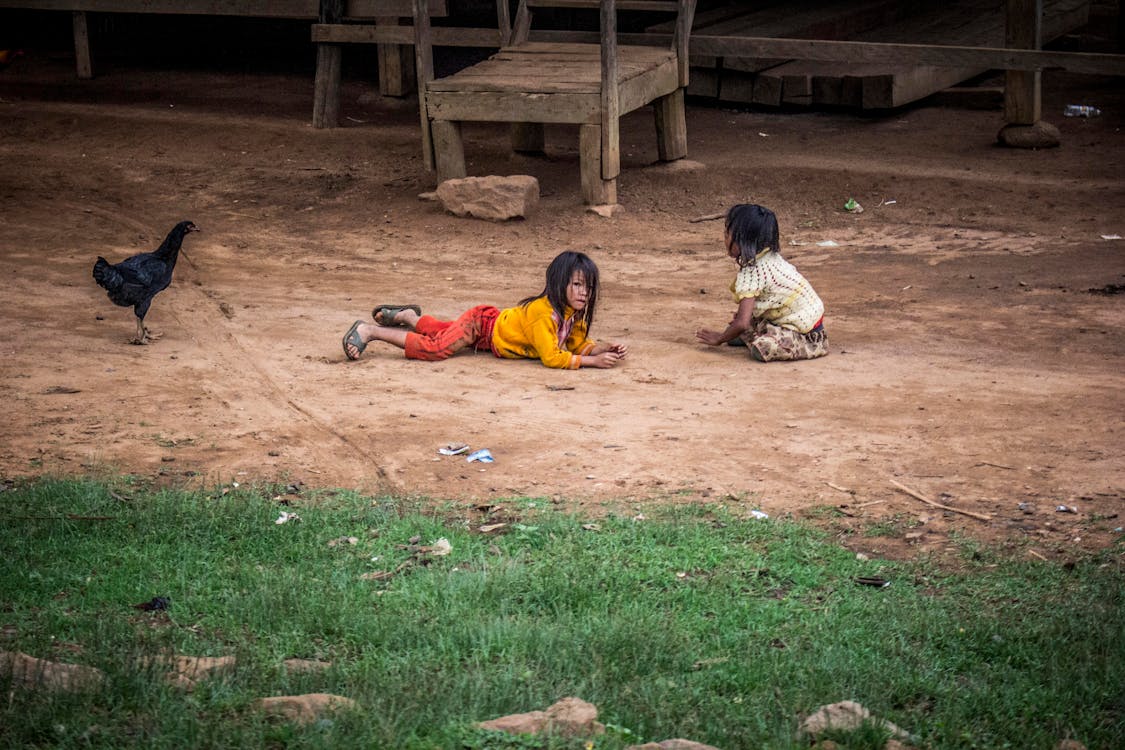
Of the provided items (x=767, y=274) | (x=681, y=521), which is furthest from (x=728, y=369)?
(x=681, y=521)

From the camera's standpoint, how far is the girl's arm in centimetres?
694

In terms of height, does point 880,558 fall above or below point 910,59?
below

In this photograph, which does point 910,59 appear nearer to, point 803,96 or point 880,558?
point 803,96

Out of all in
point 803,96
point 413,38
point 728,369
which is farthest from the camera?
point 803,96

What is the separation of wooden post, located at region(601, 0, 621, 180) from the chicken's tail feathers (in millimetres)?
4580

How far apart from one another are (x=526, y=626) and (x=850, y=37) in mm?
11842

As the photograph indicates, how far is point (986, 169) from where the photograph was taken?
11.2 meters

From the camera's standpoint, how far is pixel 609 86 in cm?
1025

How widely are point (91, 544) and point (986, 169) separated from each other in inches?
356

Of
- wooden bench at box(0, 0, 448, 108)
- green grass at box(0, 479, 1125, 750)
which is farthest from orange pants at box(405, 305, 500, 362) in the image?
wooden bench at box(0, 0, 448, 108)

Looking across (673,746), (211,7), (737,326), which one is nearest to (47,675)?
(673,746)

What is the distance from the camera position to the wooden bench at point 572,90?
10.3m

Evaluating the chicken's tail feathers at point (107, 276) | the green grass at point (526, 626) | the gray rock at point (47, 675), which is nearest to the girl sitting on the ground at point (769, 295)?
the green grass at point (526, 626)

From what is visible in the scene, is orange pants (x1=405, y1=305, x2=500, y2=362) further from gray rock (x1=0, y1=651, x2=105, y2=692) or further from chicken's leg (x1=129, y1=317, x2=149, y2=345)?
gray rock (x1=0, y1=651, x2=105, y2=692)
